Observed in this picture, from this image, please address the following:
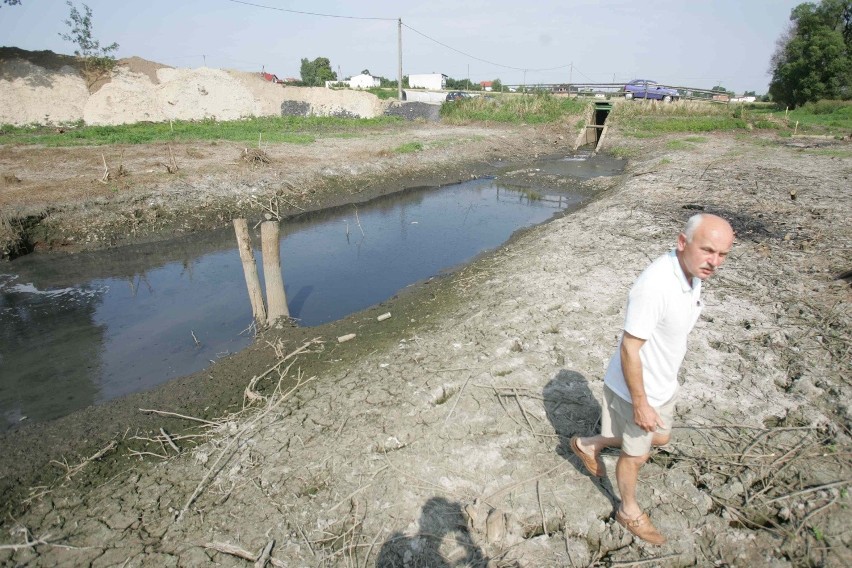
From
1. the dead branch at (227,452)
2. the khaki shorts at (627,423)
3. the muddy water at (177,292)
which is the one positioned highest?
the khaki shorts at (627,423)

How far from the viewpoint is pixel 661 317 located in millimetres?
2459

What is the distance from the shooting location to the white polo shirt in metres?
2.40

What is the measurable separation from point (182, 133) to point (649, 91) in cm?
3298

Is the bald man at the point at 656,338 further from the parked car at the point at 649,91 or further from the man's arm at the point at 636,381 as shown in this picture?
the parked car at the point at 649,91

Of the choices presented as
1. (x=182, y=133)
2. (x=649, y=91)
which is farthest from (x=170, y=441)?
(x=649, y=91)

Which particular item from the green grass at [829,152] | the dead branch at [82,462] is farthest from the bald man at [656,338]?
the green grass at [829,152]

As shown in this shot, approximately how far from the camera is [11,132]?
2097 centimetres

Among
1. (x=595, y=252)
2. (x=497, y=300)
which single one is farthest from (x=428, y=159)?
(x=497, y=300)

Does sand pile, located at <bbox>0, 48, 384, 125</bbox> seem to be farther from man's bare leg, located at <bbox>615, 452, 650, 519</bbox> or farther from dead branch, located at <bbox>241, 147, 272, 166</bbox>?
man's bare leg, located at <bbox>615, 452, 650, 519</bbox>

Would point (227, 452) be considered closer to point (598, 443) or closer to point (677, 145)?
point (598, 443)

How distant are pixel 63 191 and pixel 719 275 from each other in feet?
47.1

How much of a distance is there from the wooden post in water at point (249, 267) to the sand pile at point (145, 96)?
84.7 ft

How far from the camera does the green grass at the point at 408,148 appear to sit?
18950mm

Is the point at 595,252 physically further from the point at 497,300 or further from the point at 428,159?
the point at 428,159
